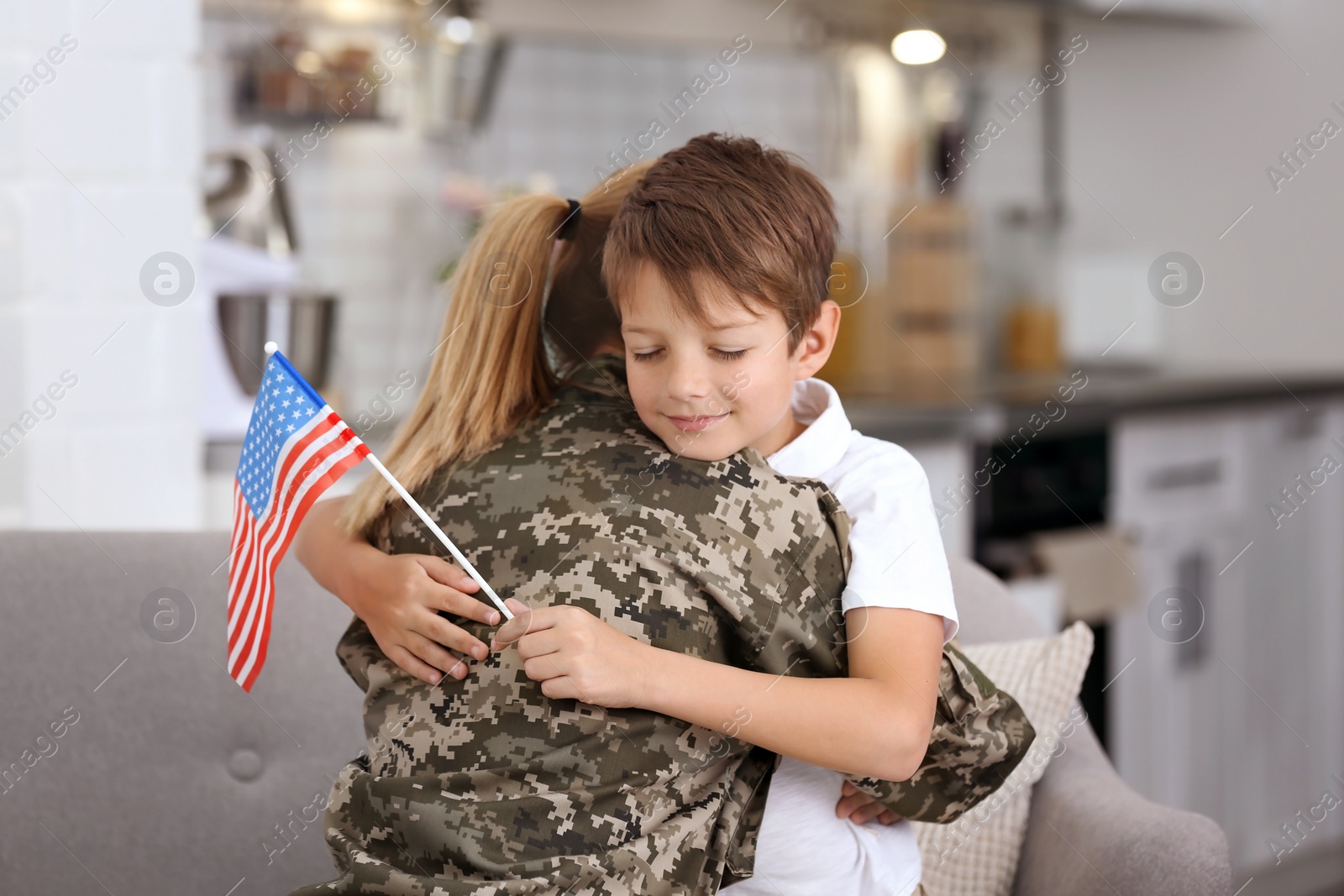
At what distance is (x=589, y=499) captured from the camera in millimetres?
876

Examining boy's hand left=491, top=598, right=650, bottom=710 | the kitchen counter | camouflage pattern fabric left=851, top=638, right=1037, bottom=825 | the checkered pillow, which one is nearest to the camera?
boy's hand left=491, top=598, right=650, bottom=710

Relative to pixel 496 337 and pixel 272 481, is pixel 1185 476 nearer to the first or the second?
pixel 496 337

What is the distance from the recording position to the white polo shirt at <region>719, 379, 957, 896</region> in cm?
89

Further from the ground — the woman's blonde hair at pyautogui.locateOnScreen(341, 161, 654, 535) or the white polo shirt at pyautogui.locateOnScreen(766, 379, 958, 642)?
the woman's blonde hair at pyautogui.locateOnScreen(341, 161, 654, 535)

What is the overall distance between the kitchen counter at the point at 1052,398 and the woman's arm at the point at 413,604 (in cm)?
122

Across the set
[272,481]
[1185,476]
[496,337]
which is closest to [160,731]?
[272,481]

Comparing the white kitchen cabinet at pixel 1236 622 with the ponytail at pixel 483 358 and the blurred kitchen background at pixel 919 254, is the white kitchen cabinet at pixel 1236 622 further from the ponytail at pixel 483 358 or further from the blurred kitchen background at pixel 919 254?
the ponytail at pixel 483 358

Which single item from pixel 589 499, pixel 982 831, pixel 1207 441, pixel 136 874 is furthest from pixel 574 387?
pixel 1207 441

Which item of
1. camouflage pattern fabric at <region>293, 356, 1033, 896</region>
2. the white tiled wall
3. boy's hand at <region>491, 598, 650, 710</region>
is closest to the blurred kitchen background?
the white tiled wall

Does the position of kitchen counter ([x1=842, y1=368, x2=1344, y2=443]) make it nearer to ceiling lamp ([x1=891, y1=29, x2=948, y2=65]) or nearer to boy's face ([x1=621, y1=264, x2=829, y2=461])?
ceiling lamp ([x1=891, y1=29, x2=948, y2=65])

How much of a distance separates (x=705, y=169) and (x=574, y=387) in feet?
0.66

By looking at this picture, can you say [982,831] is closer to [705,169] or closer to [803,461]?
[803,461]

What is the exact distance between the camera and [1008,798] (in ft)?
3.96

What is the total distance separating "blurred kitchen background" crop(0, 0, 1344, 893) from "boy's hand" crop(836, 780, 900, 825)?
1.04 m
